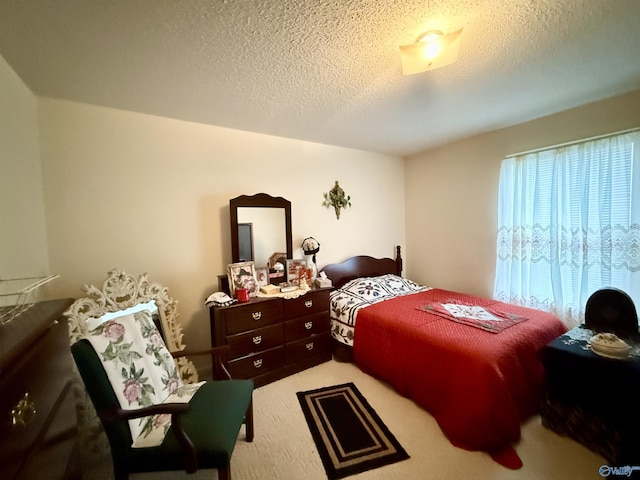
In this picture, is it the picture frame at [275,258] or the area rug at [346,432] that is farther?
the picture frame at [275,258]

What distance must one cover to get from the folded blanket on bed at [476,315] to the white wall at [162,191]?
1392mm

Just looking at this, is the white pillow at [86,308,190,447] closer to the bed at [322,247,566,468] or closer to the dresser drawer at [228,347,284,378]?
the dresser drawer at [228,347,284,378]

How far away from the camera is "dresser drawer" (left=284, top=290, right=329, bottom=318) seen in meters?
2.47

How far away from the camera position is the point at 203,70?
5.41 feet

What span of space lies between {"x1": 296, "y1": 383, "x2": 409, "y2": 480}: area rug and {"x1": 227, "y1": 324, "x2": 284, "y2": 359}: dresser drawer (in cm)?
50

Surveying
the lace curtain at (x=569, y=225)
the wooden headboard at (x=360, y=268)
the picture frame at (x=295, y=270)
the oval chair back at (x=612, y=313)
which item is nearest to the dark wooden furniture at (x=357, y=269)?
the wooden headboard at (x=360, y=268)

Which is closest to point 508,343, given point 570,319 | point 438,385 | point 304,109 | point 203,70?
point 438,385

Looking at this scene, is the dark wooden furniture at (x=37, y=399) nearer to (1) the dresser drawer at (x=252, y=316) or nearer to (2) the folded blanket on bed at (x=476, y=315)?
(1) the dresser drawer at (x=252, y=316)

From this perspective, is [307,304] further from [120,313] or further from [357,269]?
[120,313]

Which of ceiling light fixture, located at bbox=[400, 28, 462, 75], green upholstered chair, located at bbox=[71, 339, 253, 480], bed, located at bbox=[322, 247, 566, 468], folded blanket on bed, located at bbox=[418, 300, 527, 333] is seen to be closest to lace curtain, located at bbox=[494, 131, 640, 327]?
bed, located at bbox=[322, 247, 566, 468]

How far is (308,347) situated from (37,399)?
2.08 metres

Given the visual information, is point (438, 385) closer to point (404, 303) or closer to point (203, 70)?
point (404, 303)

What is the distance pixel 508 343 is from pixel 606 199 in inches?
64.5

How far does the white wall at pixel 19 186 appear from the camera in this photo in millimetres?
1384
